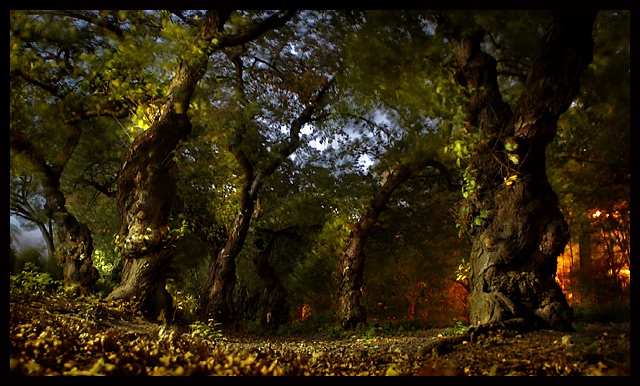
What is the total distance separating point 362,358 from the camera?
2.60 meters

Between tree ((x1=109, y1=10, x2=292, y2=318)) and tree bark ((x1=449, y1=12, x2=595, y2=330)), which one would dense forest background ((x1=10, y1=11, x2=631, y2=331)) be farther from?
tree bark ((x1=449, y1=12, x2=595, y2=330))

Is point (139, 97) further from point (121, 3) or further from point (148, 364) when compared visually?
point (148, 364)

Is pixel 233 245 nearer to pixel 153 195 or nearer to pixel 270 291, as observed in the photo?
pixel 153 195

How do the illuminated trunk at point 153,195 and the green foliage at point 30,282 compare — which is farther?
the illuminated trunk at point 153,195

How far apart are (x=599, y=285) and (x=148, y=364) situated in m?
8.84

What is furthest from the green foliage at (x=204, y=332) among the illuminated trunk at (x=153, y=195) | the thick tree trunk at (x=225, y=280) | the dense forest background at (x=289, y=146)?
the thick tree trunk at (x=225, y=280)

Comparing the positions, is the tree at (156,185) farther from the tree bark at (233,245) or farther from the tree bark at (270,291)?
the tree bark at (270,291)

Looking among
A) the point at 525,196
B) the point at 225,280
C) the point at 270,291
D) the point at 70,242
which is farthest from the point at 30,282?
the point at 270,291

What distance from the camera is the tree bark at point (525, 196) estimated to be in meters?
3.05

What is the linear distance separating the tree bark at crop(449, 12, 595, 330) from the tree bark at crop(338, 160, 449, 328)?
5.04 meters

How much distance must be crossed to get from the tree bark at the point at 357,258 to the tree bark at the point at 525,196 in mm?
5037

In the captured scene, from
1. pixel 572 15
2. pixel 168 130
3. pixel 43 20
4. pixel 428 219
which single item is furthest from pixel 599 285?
pixel 43 20

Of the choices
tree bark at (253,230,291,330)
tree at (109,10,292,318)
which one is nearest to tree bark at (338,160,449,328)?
tree bark at (253,230,291,330)

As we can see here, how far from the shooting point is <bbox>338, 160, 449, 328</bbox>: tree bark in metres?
8.69
